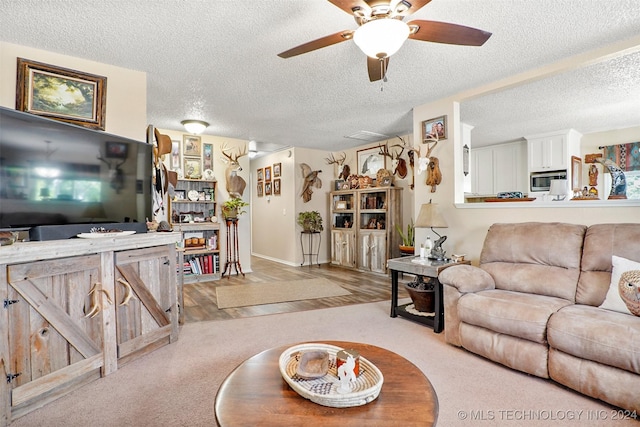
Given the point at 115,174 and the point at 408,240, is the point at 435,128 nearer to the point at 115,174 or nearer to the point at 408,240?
the point at 408,240

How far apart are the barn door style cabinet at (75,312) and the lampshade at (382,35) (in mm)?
2059

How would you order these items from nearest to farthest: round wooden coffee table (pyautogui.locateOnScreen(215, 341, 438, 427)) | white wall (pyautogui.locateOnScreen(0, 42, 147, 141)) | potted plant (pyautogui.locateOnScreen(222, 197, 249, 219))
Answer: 1. round wooden coffee table (pyautogui.locateOnScreen(215, 341, 438, 427))
2. white wall (pyautogui.locateOnScreen(0, 42, 147, 141))
3. potted plant (pyautogui.locateOnScreen(222, 197, 249, 219))

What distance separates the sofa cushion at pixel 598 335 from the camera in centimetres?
163

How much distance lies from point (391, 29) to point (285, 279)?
4113 millimetres

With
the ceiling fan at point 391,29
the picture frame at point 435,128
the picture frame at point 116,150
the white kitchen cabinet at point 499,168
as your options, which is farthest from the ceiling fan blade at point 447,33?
the white kitchen cabinet at point 499,168

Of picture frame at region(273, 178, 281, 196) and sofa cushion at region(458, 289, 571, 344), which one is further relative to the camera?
picture frame at region(273, 178, 281, 196)

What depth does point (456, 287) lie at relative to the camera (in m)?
2.48

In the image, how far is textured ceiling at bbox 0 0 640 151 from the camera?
6.99 feet

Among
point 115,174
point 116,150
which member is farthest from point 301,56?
point 115,174

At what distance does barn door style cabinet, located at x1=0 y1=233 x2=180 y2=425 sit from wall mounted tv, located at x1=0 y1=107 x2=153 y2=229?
13.7 inches

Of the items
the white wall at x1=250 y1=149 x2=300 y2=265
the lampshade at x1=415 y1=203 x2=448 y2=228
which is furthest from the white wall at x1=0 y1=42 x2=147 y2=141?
the white wall at x1=250 y1=149 x2=300 y2=265

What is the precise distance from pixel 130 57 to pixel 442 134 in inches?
129

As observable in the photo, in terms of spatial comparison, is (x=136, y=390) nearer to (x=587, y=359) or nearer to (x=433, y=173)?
(x=587, y=359)

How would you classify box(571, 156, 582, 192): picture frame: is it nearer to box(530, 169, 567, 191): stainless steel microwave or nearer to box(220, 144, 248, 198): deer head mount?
box(530, 169, 567, 191): stainless steel microwave
